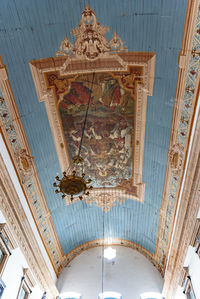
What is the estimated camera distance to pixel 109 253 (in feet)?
39.7

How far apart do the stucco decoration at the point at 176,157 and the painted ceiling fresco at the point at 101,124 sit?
1451 millimetres

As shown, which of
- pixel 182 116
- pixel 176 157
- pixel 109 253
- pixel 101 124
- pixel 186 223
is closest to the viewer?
pixel 182 116

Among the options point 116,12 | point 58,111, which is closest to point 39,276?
point 58,111

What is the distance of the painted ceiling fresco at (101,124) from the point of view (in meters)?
7.73

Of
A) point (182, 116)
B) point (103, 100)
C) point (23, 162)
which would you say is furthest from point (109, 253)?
point (182, 116)

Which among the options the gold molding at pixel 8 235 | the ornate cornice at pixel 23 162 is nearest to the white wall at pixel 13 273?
the gold molding at pixel 8 235

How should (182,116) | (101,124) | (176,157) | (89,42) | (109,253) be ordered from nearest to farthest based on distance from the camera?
(89,42) → (182,116) → (176,157) → (101,124) → (109,253)

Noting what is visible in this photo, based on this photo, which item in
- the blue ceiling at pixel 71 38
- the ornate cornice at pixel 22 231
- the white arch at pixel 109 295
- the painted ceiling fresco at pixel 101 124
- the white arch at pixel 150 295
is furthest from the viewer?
the white arch at pixel 109 295

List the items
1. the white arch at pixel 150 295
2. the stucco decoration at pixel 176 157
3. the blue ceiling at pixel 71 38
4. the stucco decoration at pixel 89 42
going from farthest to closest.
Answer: the white arch at pixel 150 295
the stucco decoration at pixel 176 157
the stucco decoration at pixel 89 42
the blue ceiling at pixel 71 38

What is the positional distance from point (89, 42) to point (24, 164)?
4.05m

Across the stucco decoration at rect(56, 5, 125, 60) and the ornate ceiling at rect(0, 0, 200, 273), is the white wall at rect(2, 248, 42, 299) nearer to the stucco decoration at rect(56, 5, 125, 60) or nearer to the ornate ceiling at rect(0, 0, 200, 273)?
the ornate ceiling at rect(0, 0, 200, 273)

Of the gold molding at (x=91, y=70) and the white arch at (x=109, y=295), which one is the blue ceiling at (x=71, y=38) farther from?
the white arch at (x=109, y=295)

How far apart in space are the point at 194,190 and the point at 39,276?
627 cm

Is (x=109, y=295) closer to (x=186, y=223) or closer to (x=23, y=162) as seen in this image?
(x=186, y=223)
